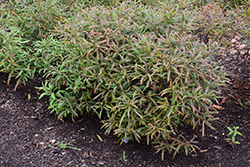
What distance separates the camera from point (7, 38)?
2.75 m

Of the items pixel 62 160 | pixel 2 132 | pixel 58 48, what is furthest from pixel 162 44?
pixel 2 132

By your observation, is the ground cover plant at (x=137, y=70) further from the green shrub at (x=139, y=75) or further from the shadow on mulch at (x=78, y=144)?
the shadow on mulch at (x=78, y=144)

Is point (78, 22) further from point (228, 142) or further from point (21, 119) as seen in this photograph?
point (228, 142)

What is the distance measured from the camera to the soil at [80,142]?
2.38 meters

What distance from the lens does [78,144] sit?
8.31 ft

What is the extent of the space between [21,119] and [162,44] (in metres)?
1.88

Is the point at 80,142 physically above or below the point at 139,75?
below

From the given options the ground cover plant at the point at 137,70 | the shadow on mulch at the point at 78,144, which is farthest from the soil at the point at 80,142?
the ground cover plant at the point at 137,70

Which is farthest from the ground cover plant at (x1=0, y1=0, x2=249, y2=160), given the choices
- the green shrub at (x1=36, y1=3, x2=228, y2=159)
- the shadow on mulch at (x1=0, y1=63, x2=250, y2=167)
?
the shadow on mulch at (x1=0, y1=63, x2=250, y2=167)

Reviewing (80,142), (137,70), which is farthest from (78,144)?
(137,70)

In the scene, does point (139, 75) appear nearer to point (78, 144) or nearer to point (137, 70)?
point (137, 70)

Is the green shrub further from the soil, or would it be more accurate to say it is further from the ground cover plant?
the soil

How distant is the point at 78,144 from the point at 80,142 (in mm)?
35

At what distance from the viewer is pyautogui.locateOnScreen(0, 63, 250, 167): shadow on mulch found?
93.7 inches
